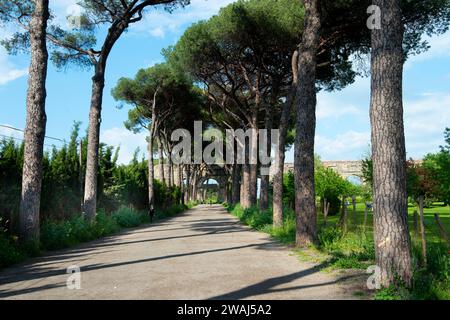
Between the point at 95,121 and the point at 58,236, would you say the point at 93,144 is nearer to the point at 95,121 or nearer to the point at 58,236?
the point at 95,121

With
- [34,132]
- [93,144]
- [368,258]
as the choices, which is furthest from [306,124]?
[93,144]

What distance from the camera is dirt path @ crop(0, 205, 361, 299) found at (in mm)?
5172

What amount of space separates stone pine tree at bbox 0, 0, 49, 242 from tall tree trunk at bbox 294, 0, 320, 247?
6.19m

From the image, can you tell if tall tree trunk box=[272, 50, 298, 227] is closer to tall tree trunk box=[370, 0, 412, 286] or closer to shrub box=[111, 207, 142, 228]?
shrub box=[111, 207, 142, 228]

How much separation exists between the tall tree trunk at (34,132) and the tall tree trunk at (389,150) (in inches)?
305

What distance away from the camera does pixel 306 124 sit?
990 cm

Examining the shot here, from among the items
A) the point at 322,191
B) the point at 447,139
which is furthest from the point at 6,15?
the point at 447,139

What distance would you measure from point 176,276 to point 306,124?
520 centimetres

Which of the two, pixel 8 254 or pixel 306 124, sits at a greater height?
pixel 306 124
